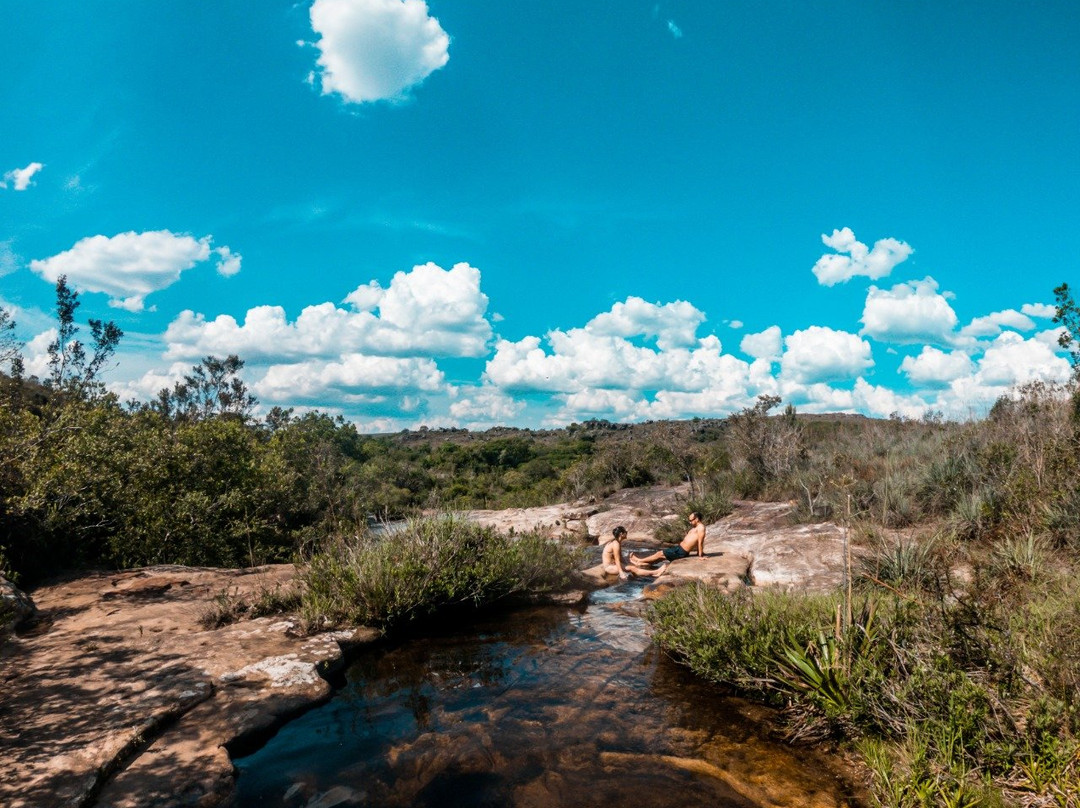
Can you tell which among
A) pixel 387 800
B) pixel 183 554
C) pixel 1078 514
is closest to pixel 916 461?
pixel 1078 514

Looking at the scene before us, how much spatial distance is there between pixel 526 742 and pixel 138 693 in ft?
12.1

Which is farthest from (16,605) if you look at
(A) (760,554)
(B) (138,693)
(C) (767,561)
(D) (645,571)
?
(A) (760,554)

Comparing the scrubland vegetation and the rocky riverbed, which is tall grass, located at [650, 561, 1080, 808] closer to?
the scrubland vegetation

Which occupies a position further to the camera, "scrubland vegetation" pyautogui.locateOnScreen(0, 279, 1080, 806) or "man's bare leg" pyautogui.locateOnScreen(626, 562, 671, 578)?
"man's bare leg" pyautogui.locateOnScreen(626, 562, 671, 578)

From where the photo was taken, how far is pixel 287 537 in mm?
14820

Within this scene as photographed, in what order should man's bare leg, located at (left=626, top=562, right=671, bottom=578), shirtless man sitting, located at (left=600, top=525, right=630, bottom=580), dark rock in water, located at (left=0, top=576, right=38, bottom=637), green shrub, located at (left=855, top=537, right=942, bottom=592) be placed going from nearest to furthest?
1. dark rock in water, located at (left=0, top=576, right=38, bottom=637)
2. green shrub, located at (left=855, top=537, right=942, bottom=592)
3. man's bare leg, located at (left=626, top=562, right=671, bottom=578)
4. shirtless man sitting, located at (left=600, top=525, right=630, bottom=580)

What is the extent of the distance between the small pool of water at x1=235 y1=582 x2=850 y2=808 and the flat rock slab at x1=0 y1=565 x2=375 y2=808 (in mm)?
401

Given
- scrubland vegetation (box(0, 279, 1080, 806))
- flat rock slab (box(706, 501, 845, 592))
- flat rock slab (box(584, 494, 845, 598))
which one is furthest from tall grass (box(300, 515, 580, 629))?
flat rock slab (box(706, 501, 845, 592))

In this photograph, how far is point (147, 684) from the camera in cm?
577

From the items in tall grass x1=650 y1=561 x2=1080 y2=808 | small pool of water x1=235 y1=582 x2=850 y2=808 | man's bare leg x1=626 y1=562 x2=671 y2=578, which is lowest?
man's bare leg x1=626 y1=562 x2=671 y2=578

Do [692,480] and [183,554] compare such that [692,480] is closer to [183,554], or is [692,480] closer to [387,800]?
[183,554]

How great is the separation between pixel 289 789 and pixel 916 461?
50.2 feet

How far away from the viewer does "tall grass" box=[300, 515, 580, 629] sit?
808 centimetres

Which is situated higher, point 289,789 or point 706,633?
point 706,633
